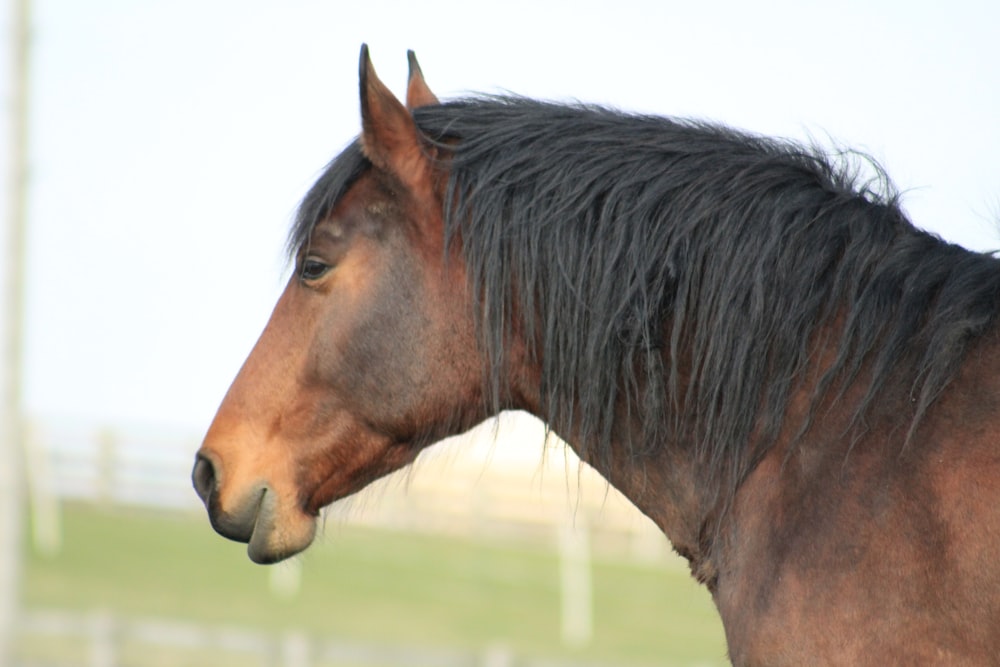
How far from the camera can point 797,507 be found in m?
2.73

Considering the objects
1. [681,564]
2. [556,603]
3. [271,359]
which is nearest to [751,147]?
[271,359]

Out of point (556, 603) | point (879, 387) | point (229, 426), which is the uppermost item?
point (879, 387)

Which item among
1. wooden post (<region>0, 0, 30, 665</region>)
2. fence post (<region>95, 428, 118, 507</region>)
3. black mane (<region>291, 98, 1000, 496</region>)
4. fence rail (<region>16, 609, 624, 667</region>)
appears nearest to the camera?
black mane (<region>291, 98, 1000, 496</region>)

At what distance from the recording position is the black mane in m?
2.83

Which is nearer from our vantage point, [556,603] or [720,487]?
[720,487]

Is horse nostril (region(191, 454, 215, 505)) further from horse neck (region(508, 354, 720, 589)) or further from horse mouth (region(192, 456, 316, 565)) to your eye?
horse neck (region(508, 354, 720, 589))

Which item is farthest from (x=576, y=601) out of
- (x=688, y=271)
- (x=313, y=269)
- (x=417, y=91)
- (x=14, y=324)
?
(x=688, y=271)

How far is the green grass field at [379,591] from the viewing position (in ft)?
58.3

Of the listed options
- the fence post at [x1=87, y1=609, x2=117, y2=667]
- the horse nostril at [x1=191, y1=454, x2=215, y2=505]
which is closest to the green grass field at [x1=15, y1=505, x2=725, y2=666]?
the fence post at [x1=87, y1=609, x2=117, y2=667]

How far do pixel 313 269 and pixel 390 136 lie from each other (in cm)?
43

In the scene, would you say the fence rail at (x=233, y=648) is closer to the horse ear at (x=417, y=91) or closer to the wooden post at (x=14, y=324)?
the wooden post at (x=14, y=324)

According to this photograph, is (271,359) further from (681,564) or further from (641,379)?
(681,564)

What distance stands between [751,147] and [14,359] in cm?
966

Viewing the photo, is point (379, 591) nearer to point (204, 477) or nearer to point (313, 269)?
point (204, 477)
